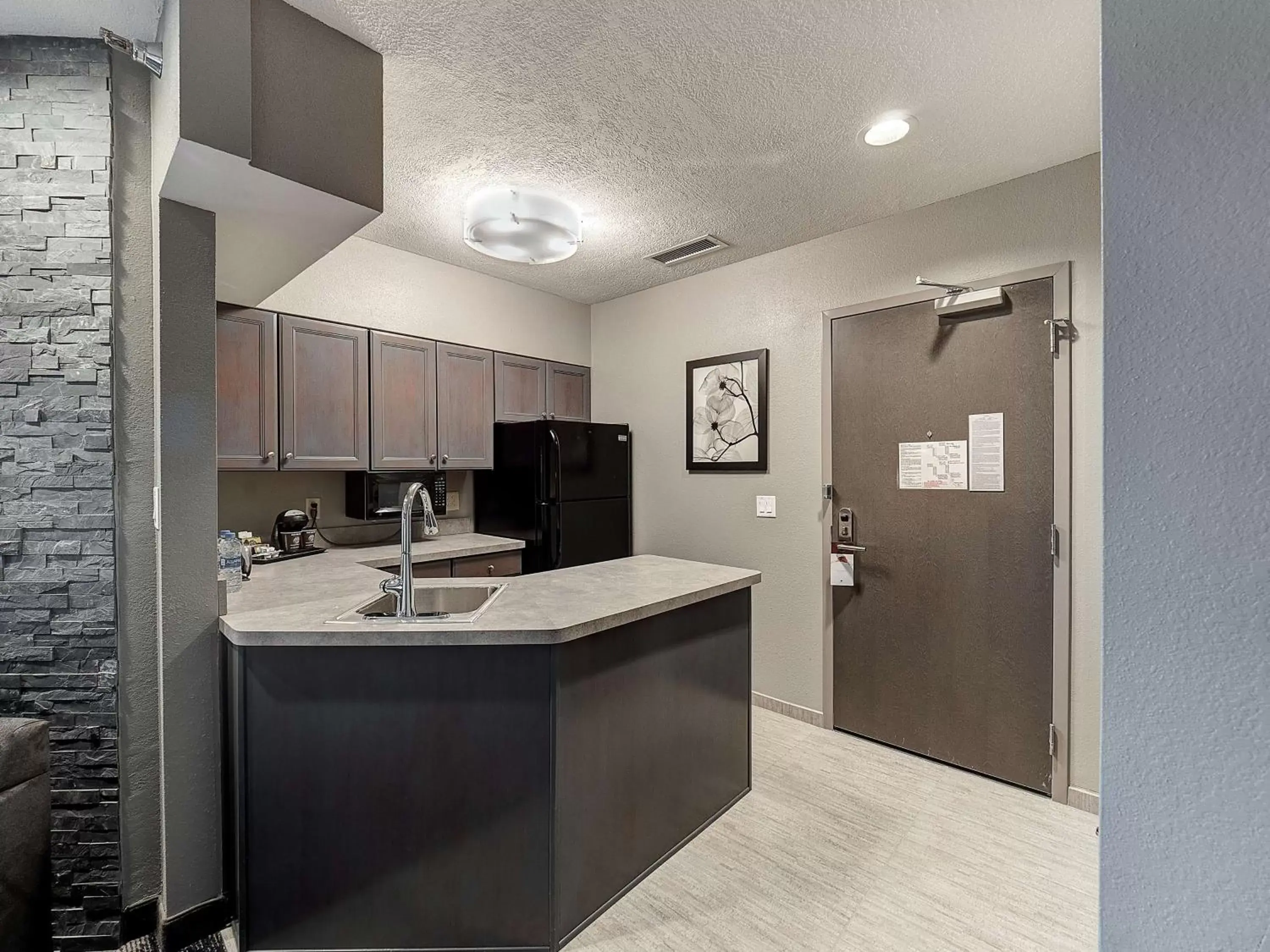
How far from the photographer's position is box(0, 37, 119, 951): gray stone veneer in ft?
5.43

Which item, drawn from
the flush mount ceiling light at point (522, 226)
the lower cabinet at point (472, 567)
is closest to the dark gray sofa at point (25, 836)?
the lower cabinet at point (472, 567)

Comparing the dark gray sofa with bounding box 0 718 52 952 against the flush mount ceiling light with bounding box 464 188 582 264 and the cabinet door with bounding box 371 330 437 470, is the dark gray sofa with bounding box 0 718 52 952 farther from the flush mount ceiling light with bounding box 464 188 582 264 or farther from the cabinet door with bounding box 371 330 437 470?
the flush mount ceiling light with bounding box 464 188 582 264

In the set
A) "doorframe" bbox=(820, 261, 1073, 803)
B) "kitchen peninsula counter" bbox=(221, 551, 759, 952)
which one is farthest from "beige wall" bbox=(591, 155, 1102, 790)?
"kitchen peninsula counter" bbox=(221, 551, 759, 952)

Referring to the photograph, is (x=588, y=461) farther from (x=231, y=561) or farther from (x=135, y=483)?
(x=135, y=483)

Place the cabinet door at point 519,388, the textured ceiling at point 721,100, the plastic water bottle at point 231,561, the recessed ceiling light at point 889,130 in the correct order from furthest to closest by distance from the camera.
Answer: the cabinet door at point 519,388
the recessed ceiling light at point 889,130
the plastic water bottle at point 231,561
the textured ceiling at point 721,100

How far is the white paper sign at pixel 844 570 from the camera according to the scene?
2967 millimetres

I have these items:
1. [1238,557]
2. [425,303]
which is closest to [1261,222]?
[1238,557]

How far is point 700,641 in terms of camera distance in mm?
2121

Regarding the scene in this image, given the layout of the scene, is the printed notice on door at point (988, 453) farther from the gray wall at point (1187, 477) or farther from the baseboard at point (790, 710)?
the gray wall at point (1187, 477)

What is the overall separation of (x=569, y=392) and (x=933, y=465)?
7.80 ft

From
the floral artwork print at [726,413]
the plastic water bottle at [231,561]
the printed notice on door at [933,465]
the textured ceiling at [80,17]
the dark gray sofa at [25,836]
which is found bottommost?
the dark gray sofa at [25,836]

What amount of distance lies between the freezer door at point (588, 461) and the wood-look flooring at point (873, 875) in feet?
6.07

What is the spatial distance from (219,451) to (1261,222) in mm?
3146

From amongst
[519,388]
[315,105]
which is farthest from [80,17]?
[519,388]
